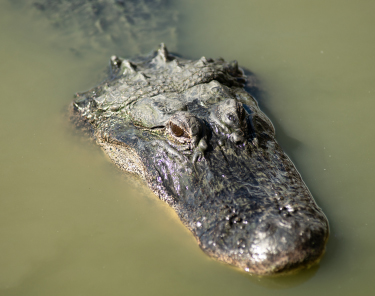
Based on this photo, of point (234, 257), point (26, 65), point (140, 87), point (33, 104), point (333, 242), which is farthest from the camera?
point (26, 65)

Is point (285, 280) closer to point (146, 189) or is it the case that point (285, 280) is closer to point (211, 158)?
point (211, 158)

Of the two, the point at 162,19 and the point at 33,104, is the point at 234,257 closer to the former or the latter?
the point at 33,104

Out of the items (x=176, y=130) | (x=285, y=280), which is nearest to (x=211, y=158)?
(x=176, y=130)

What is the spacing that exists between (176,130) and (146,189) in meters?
0.77

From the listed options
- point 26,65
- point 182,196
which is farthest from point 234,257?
point 26,65

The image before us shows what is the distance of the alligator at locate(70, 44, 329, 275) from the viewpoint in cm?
300

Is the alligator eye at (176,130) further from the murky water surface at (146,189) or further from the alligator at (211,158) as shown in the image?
the murky water surface at (146,189)

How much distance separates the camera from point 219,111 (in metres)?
4.01

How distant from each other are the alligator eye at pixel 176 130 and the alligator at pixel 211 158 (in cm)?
1

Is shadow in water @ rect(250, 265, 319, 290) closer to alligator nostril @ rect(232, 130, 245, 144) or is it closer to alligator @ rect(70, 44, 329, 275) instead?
alligator @ rect(70, 44, 329, 275)

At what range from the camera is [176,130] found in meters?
3.93

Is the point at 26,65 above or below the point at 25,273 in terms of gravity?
above

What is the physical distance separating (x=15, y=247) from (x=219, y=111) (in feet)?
8.25

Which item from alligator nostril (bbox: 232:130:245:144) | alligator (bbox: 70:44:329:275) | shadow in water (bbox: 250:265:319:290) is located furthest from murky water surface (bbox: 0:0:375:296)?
alligator nostril (bbox: 232:130:245:144)
